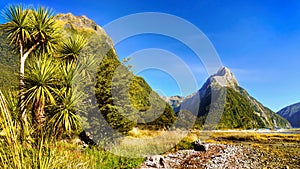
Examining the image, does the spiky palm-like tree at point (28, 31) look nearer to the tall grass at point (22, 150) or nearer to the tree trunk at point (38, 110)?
the tree trunk at point (38, 110)

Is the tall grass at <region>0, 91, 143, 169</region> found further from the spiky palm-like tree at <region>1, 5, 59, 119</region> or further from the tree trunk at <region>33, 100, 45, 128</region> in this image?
the spiky palm-like tree at <region>1, 5, 59, 119</region>

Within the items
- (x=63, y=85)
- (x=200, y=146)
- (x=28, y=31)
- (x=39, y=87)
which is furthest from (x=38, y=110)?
(x=200, y=146)

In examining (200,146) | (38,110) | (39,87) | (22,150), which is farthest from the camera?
(200,146)

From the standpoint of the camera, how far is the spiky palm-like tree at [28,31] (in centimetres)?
1192

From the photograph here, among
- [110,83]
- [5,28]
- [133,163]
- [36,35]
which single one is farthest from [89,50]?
[133,163]

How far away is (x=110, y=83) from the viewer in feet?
50.8

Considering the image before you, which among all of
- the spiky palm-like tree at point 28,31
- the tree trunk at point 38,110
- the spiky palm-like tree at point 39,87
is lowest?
the tree trunk at point 38,110

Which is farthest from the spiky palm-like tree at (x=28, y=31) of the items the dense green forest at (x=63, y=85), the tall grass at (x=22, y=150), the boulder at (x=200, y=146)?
the boulder at (x=200, y=146)

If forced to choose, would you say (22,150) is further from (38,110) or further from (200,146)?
(200,146)

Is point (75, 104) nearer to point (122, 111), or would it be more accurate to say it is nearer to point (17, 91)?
point (17, 91)

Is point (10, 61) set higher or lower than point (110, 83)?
higher

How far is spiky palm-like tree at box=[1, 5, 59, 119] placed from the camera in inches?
469

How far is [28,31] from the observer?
12297mm

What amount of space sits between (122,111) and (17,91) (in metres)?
6.41
